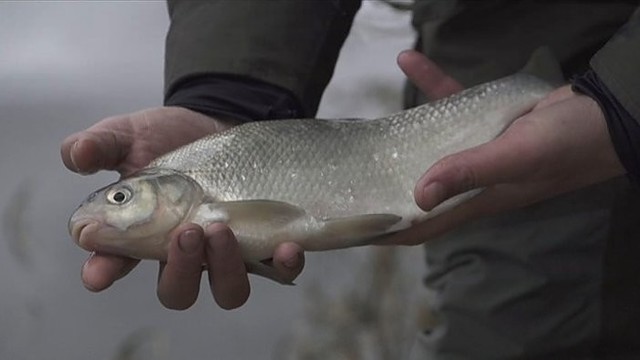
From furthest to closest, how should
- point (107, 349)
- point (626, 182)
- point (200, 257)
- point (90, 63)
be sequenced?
point (90, 63), point (107, 349), point (626, 182), point (200, 257)

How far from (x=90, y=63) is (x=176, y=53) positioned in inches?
34.6

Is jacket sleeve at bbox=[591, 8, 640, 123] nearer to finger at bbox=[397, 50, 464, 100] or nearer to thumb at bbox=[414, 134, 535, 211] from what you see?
thumb at bbox=[414, 134, 535, 211]

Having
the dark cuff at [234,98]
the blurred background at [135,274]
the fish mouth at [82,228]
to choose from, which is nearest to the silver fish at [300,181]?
the fish mouth at [82,228]

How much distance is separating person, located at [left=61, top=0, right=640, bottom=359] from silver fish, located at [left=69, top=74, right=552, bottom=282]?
5 cm

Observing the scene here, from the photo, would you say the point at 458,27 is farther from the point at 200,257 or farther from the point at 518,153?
the point at 200,257

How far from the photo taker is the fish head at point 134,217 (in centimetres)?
100

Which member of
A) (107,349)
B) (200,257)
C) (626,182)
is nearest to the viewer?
(200,257)

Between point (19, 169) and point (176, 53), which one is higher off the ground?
point (176, 53)

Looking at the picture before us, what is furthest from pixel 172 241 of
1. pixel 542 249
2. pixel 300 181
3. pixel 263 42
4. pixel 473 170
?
pixel 542 249

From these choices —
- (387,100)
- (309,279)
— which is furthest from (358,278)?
(387,100)

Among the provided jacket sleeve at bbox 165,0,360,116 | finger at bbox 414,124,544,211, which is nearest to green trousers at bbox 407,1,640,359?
jacket sleeve at bbox 165,0,360,116

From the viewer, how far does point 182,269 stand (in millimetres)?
981

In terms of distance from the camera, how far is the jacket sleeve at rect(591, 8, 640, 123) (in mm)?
1009

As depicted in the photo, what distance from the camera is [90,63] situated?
2.13 m
